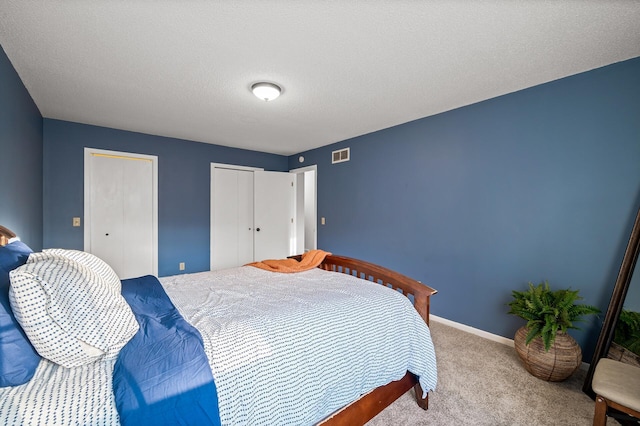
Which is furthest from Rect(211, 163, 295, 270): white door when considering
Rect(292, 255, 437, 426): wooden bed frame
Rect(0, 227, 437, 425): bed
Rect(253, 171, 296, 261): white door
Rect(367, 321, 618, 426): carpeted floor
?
Rect(367, 321, 618, 426): carpeted floor

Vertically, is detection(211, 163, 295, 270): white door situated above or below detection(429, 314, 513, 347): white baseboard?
above

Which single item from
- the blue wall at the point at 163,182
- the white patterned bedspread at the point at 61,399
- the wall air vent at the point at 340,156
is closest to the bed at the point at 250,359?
the white patterned bedspread at the point at 61,399

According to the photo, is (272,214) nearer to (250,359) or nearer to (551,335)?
(250,359)

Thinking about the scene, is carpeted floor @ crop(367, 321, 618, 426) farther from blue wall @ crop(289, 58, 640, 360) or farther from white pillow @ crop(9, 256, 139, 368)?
white pillow @ crop(9, 256, 139, 368)

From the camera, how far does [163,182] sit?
4156 mm

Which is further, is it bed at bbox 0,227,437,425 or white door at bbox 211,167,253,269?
white door at bbox 211,167,253,269

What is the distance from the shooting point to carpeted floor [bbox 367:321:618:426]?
5.42 ft

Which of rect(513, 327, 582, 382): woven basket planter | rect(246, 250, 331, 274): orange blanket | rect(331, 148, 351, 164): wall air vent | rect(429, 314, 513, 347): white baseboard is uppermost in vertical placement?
rect(331, 148, 351, 164): wall air vent

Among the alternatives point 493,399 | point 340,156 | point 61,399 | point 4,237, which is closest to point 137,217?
point 4,237

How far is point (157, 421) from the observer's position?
853 mm

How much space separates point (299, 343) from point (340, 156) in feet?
11.5

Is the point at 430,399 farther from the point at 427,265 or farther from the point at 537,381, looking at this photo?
the point at 427,265

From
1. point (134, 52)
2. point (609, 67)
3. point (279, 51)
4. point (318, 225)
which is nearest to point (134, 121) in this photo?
point (134, 52)

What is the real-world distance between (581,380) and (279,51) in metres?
3.38
